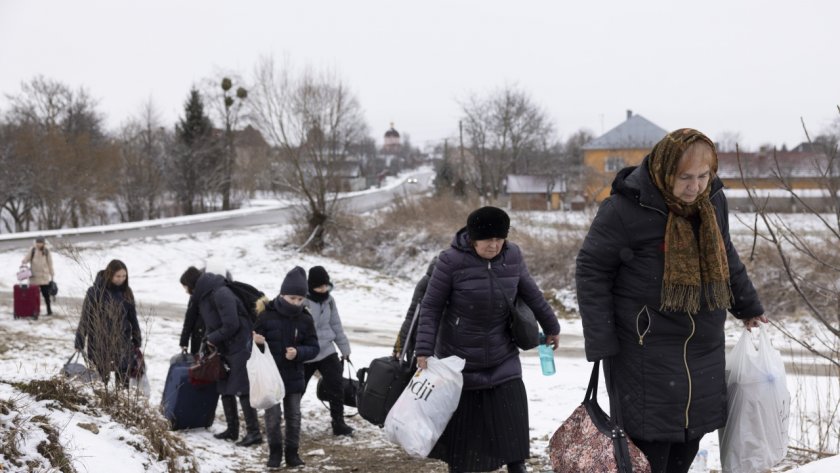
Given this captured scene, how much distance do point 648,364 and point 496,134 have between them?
53.8 m

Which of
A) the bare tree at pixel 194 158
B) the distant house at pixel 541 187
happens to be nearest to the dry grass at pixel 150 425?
the bare tree at pixel 194 158

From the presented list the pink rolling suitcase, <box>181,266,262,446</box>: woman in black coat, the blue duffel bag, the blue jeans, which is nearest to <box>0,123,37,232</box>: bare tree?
the pink rolling suitcase

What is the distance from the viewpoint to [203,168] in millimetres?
43594

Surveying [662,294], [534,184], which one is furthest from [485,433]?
[534,184]

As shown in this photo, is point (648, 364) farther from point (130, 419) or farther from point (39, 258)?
point (39, 258)

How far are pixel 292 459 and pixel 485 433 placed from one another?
2037mm

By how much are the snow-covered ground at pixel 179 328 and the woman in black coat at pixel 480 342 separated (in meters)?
1.53

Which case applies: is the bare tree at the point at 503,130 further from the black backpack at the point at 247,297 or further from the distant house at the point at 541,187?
the black backpack at the point at 247,297

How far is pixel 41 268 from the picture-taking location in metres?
13.0

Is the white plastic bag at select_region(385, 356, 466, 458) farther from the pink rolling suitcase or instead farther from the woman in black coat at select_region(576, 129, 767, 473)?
the pink rolling suitcase

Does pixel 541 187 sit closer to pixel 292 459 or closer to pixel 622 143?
pixel 622 143

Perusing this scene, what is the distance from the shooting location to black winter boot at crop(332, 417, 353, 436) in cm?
686

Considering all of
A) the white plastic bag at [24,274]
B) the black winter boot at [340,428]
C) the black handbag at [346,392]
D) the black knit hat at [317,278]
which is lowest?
the black winter boot at [340,428]

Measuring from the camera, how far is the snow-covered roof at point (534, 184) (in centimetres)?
5612
